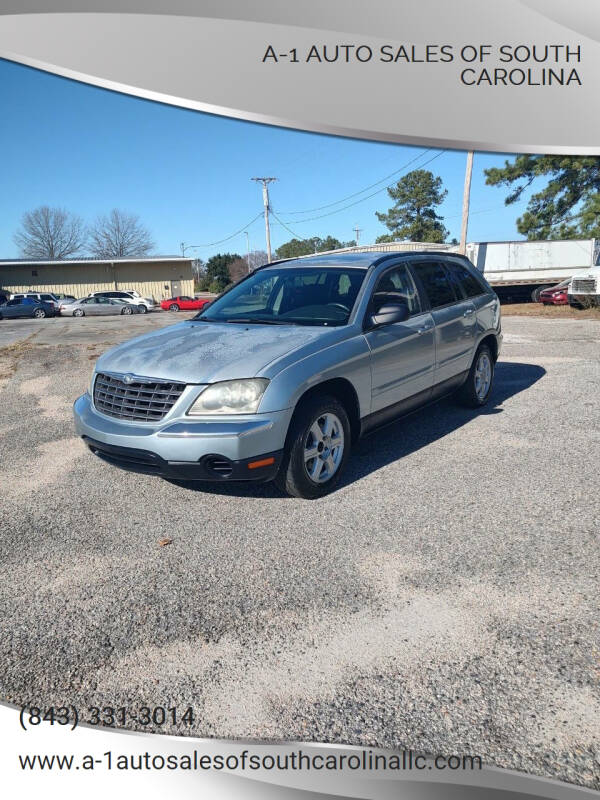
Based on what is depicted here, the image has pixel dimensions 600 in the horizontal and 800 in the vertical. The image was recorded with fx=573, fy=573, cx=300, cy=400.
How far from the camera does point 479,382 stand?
260 inches

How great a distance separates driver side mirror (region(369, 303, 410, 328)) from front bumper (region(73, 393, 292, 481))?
1279mm

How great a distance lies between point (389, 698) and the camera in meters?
2.24

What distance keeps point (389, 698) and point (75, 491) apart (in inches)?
121

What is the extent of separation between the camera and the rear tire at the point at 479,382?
638cm

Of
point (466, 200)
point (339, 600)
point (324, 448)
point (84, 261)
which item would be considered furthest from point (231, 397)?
point (84, 261)

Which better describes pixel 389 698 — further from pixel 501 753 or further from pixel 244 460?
pixel 244 460

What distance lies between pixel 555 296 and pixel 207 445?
21.5 meters

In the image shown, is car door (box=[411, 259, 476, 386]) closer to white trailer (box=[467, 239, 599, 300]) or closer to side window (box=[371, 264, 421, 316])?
side window (box=[371, 264, 421, 316])

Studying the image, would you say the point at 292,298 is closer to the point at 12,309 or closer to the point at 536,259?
the point at 536,259

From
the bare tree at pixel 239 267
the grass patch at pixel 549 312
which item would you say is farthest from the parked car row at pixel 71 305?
the bare tree at pixel 239 267

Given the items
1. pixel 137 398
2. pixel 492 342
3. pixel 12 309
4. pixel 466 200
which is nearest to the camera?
pixel 137 398

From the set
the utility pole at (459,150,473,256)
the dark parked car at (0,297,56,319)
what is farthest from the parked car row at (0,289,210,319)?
the utility pole at (459,150,473,256)

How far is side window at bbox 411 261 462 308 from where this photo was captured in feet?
18.5

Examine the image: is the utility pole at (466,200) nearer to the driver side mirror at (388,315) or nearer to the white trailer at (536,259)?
the white trailer at (536,259)
